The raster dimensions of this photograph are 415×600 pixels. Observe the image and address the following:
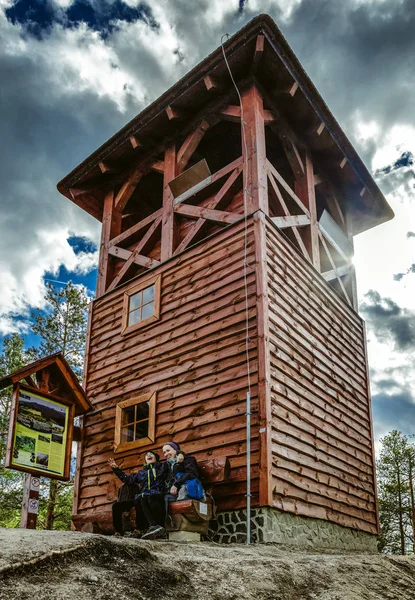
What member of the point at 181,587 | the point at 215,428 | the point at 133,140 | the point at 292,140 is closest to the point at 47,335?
the point at 133,140

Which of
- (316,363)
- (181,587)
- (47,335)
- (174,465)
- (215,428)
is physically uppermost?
(47,335)

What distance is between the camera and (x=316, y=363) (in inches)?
448

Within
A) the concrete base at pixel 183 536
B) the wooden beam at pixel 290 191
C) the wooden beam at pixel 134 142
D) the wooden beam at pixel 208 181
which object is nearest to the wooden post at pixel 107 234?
the wooden beam at pixel 134 142

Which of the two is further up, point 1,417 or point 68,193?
point 68,193

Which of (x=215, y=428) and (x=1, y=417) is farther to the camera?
(x=1, y=417)

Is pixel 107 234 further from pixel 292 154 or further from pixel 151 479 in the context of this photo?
pixel 151 479

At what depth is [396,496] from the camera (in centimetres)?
2778

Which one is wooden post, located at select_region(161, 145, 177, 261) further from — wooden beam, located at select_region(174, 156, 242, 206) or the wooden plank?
the wooden plank

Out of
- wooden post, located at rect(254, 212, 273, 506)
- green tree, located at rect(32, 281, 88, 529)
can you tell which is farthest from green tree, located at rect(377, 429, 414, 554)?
wooden post, located at rect(254, 212, 273, 506)

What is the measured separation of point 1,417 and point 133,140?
49.3 feet

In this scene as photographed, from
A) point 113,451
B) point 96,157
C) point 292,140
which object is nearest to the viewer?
point 113,451

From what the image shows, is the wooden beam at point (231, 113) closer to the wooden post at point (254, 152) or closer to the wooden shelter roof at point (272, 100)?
the wooden post at point (254, 152)

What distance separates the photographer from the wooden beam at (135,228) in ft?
43.6

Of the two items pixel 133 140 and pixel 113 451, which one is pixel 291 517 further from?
pixel 133 140
